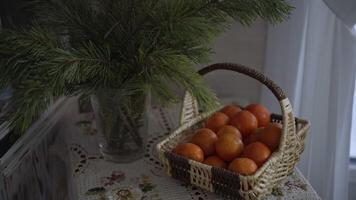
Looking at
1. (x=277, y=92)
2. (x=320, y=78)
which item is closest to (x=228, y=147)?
(x=277, y=92)

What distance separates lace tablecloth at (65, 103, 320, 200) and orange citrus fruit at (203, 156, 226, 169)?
2.4 inches

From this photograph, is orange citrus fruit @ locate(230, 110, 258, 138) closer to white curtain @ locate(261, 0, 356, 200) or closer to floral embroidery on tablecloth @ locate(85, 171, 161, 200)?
floral embroidery on tablecloth @ locate(85, 171, 161, 200)

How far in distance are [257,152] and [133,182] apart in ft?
0.84

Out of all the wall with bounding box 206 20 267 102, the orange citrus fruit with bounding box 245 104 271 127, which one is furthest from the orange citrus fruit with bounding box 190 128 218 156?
the wall with bounding box 206 20 267 102

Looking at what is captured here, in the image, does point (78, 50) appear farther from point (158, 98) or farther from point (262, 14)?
point (262, 14)

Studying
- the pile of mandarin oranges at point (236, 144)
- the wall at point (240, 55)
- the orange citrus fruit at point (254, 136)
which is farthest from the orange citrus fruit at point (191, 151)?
the wall at point (240, 55)

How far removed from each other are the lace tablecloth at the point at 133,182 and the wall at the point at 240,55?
394 millimetres

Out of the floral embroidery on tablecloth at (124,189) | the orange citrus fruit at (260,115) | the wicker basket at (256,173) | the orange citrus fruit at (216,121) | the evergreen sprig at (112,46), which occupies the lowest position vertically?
the floral embroidery on tablecloth at (124,189)

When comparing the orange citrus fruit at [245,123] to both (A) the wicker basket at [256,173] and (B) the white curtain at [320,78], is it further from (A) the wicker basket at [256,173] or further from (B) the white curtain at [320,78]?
(B) the white curtain at [320,78]

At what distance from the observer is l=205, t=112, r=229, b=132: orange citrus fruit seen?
0.69 metres


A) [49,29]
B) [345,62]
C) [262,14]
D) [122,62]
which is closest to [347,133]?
[345,62]

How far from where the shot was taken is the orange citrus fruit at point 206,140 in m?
0.62

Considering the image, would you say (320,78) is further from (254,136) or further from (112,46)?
(112,46)

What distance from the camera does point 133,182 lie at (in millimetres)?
660
